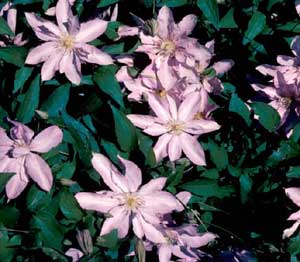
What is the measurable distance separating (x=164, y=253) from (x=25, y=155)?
35 centimetres

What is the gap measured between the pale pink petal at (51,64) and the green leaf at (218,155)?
353mm

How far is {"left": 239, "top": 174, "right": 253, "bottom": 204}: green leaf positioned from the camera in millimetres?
1349

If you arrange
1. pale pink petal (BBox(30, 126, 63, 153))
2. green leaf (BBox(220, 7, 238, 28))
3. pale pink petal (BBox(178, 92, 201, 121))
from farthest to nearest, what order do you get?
green leaf (BBox(220, 7, 238, 28)) < pale pink petal (BBox(178, 92, 201, 121)) < pale pink petal (BBox(30, 126, 63, 153))

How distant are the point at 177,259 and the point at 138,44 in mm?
474

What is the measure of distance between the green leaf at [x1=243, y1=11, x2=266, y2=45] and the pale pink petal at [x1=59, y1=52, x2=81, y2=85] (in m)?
0.36

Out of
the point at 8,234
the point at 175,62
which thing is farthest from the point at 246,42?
the point at 8,234

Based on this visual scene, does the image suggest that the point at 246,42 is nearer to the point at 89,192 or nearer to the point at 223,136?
the point at 223,136

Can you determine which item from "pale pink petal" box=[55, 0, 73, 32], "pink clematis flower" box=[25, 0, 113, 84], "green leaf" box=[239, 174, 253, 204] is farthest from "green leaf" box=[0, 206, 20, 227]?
"green leaf" box=[239, 174, 253, 204]

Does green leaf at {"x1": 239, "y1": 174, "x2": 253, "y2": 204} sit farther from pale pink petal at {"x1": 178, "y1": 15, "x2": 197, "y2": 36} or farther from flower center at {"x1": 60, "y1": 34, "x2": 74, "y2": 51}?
flower center at {"x1": 60, "y1": 34, "x2": 74, "y2": 51}

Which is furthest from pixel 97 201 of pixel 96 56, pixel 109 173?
pixel 96 56

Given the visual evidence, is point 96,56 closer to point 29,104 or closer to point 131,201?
point 29,104

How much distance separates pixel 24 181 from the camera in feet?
3.94

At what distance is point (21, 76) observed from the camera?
1245 millimetres

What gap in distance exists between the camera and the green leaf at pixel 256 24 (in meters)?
1.36
